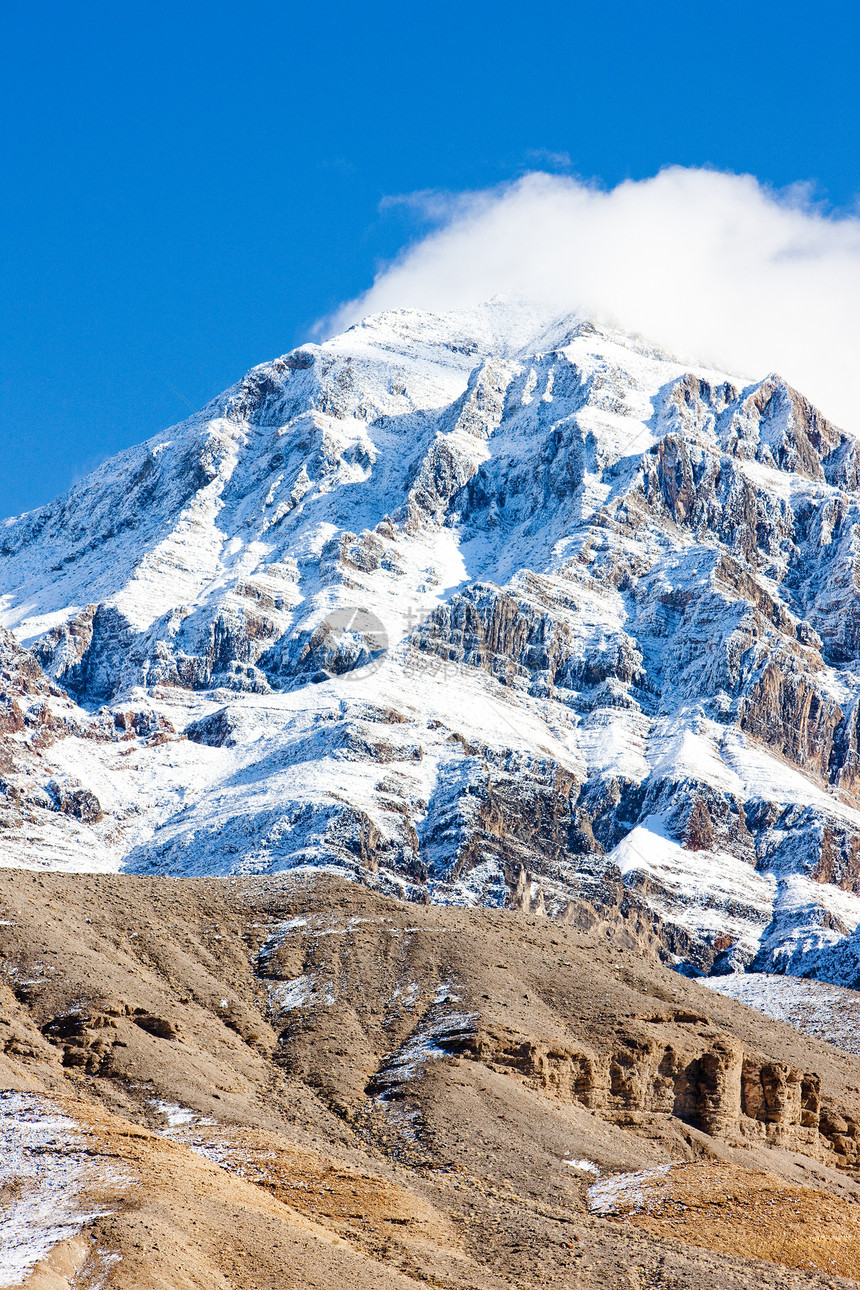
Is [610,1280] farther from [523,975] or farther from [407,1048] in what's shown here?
[523,975]

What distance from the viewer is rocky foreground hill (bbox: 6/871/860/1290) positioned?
49281 mm

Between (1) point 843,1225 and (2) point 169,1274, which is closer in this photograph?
(2) point 169,1274

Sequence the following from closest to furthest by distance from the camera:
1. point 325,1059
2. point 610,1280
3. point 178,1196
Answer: point 178,1196 < point 610,1280 < point 325,1059

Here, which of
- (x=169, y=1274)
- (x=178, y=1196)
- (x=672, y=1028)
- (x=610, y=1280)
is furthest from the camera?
(x=672, y=1028)

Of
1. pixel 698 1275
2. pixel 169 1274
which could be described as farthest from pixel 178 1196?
pixel 698 1275

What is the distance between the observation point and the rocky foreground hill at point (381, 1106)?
1940 inches

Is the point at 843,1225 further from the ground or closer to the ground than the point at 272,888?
closer to the ground

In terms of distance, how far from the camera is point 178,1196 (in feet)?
161

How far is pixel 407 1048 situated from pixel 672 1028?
15531 mm

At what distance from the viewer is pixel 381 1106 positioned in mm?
70875

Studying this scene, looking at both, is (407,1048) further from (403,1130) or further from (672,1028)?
(672,1028)

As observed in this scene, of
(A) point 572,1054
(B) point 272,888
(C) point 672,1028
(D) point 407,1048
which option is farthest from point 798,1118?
(B) point 272,888

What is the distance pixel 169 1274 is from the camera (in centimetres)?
4350

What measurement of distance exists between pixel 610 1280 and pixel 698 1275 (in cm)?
385
